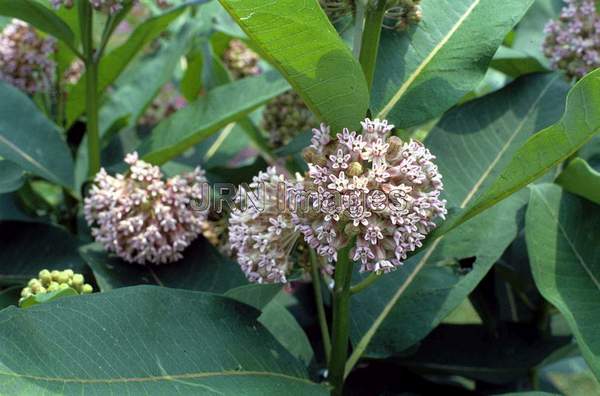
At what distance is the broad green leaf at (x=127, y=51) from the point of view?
6.91 ft

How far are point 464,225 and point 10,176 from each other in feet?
3.45

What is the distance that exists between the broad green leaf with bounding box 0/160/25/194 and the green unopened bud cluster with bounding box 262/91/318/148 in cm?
81

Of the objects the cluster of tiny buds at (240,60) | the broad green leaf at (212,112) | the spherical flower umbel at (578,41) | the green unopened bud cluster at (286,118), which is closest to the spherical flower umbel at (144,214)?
the broad green leaf at (212,112)

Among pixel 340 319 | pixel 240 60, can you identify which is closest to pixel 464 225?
pixel 340 319

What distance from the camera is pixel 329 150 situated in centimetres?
130

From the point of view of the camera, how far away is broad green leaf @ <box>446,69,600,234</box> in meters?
1.22

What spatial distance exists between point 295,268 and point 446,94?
453mm

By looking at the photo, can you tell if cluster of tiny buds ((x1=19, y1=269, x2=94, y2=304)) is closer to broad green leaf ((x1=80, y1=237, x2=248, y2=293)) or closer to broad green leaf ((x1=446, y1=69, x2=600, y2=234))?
broad green leaf ((x1=80, y1=237, x2=248, y2=293))

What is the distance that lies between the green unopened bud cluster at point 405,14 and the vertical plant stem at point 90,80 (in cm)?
77

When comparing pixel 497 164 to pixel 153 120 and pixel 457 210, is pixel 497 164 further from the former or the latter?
pixel 153 120

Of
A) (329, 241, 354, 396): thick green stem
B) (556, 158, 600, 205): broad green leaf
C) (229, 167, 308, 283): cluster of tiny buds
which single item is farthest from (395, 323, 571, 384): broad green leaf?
(229, 167, 308, 283): cluster of tiny buds

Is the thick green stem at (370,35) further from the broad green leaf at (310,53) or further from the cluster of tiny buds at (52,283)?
the cluster of tiny buds at (52,283)

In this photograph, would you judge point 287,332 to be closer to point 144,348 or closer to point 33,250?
point 144,348

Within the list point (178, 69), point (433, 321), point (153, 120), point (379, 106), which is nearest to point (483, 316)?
point (433, 321)
